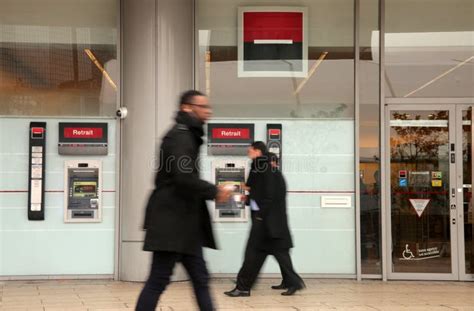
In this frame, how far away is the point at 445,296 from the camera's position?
24.3 ft

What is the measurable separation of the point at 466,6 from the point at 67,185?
5.66 meters

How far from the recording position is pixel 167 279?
445 cm

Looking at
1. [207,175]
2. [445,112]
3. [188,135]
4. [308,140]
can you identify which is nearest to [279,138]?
[308,140]

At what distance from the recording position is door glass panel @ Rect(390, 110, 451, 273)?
8625 millimetres

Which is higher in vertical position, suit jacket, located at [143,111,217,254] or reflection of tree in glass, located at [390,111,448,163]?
reflection of tree in glass, located at [390,111,448,163]

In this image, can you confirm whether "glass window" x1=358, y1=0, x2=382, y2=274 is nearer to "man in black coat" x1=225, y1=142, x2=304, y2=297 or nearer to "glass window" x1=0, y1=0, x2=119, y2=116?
"man in black coat" x1=225, y1=142, x2=304, y2=297

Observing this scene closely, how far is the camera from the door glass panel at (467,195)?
8586mm

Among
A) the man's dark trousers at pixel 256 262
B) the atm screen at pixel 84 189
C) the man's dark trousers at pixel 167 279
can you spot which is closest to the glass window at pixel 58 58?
the atm screen at pixel 84 189

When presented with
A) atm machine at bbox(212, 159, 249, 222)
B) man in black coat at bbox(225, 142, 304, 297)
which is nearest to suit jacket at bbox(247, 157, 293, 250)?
man in black coat at bbox(225, 142, 304, 297)

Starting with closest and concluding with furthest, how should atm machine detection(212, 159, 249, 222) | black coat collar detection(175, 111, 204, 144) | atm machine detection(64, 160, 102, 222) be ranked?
black coat collar detection(175, 111, 204, 144) < atm machine detection(64, 160, 102, 222) < atm machine detection(212, 159, 249, 222)

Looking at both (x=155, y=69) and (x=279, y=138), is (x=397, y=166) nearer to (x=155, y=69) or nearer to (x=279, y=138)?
(x=279, y=138)

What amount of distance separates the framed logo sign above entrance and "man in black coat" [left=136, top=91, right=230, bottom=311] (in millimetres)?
4303

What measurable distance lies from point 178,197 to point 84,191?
4258 mm

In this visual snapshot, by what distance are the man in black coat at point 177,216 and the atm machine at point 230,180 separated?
400 cm
